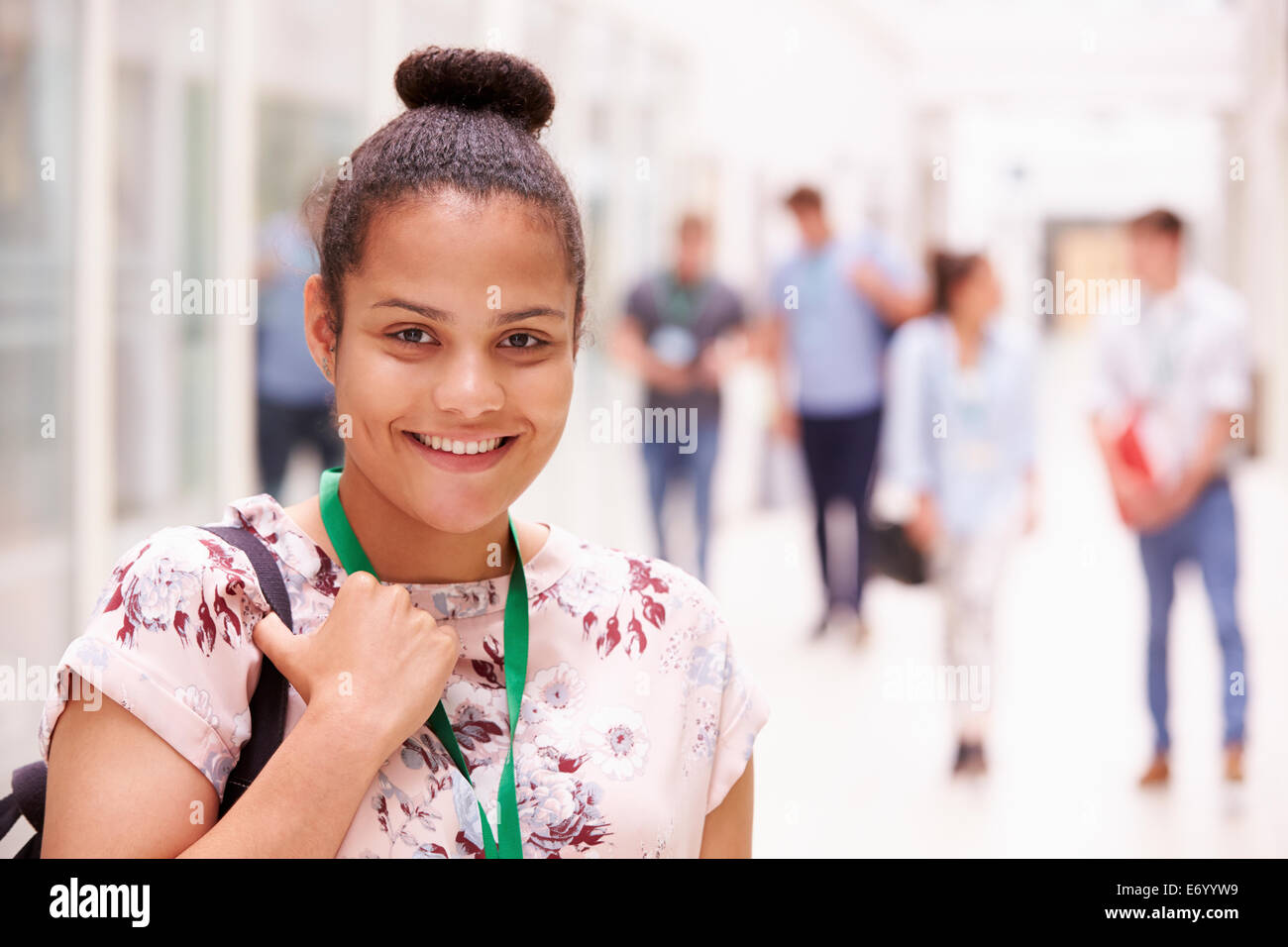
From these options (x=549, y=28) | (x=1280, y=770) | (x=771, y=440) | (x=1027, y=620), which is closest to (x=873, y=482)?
(x=1027, y=620)

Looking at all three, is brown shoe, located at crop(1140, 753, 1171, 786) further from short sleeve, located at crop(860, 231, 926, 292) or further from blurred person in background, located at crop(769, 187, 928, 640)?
short sleeve, located at crop(860, 231, 926, 292)

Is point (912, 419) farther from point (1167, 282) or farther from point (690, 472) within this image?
point (690, 472)

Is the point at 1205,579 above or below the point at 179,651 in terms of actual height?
below

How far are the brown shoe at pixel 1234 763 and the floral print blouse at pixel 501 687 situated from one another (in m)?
3.11

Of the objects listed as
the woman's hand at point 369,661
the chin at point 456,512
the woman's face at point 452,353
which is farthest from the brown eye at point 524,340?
the woman's hand at point 369,661

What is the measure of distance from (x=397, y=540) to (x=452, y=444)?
125 mm

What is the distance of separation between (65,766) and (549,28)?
6.52 meters

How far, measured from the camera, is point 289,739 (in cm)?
104

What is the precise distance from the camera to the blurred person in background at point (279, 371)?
503 cm

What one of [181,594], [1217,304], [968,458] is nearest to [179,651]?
[181,594]

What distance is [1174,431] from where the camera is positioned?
13.4ft

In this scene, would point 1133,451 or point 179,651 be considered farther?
point 1133,451

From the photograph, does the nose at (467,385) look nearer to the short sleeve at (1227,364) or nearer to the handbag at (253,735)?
the handbag at (253,735)
